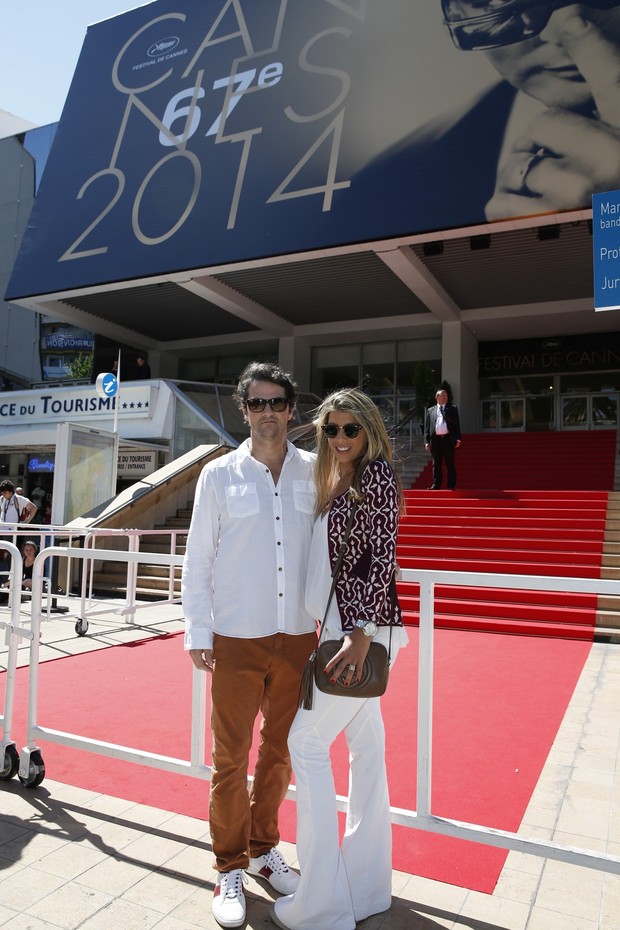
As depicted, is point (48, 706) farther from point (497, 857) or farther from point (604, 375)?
point (604, 375)

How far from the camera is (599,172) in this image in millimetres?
12945

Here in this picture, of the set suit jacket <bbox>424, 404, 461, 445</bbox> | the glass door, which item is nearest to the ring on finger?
suit jacket <bbox>424, 404, 461, 445</bbox>

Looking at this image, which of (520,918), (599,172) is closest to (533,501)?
(599,172)

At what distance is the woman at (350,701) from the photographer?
6.88ft

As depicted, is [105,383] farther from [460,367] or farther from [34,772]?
[34,772]

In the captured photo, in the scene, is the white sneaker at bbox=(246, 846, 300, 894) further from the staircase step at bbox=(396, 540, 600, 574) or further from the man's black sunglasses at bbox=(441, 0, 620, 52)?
the man's black sunglasses at bbox=(441, 0, 620, 52)

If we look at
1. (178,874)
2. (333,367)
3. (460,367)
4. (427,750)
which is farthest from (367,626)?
(333,367)

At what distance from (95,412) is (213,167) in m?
7.38

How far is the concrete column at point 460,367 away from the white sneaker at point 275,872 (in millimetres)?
18376

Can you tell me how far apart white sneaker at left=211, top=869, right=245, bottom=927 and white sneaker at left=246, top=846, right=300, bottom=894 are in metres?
0.13

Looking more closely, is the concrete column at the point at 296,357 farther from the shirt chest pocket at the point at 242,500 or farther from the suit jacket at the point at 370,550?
the suit jacket at the point at 370,550

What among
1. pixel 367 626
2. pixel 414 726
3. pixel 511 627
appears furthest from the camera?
pixel 511 627

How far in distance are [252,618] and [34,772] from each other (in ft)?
5.73

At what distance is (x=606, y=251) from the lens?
16.5ft
